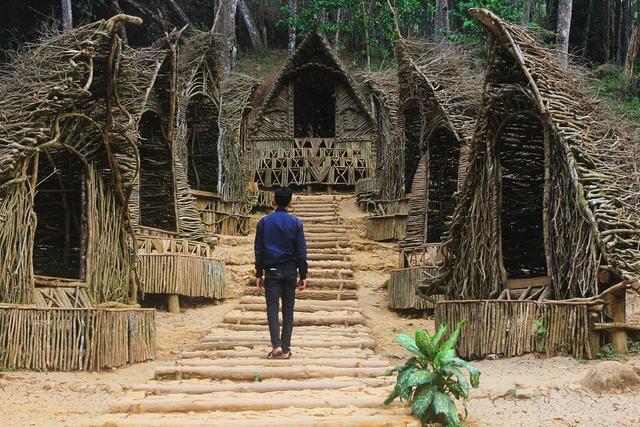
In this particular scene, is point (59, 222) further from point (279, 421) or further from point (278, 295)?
point (279, 421)

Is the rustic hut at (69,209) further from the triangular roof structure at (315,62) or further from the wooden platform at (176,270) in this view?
the triangular roof structure at (315,62)

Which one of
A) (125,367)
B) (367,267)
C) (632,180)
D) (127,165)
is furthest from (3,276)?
(367,267)

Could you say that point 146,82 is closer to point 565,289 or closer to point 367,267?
point 367,267

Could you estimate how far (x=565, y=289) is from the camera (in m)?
7.93

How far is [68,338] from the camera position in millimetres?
→ 7418

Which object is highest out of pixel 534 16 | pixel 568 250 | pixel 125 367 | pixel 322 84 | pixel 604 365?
pixel 534 16

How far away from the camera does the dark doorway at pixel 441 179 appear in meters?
14.8

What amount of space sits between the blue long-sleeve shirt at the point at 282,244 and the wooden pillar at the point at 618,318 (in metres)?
2.69

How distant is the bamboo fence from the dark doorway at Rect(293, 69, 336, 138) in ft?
68.7

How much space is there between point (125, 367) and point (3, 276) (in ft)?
4.87

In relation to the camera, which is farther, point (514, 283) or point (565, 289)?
point (514, 283)

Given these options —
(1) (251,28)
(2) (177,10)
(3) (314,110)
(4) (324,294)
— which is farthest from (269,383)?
(1) (251,28)

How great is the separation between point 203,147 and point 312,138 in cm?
631

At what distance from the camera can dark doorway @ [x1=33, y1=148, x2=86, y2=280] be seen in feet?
32.3
